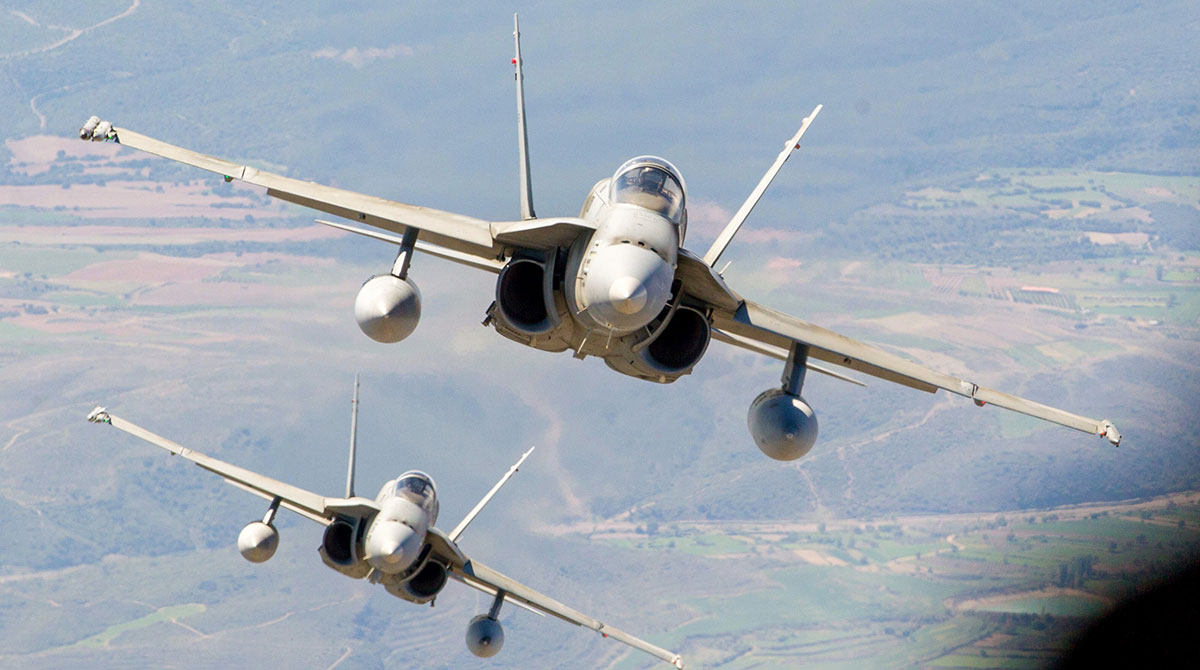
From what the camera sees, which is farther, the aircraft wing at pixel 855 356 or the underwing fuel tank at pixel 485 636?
the underwing fuel tank at pixel 485 636

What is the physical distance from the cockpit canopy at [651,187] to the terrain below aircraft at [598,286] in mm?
18

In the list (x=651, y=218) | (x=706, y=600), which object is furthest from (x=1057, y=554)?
(x=706, y=600)

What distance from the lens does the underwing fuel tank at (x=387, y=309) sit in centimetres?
1689

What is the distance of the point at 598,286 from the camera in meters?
16.2

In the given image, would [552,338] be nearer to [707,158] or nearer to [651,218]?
[651,218]

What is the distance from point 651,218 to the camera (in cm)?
1727

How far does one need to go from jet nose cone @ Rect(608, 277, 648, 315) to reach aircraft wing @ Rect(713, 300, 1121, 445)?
3028mm

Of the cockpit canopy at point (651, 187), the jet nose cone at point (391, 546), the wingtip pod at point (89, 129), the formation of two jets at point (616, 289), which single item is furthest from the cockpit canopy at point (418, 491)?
the wingtip pod at point (89, 129)

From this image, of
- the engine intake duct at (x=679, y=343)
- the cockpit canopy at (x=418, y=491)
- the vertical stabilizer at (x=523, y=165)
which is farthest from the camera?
the cockpit canopy at (x=418, y=491)

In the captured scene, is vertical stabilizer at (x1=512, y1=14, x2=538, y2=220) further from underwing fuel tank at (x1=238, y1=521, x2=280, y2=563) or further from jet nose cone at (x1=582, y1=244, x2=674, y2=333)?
underwing fuel tank at (x1=238, y1=521, x2=280, y2=563)

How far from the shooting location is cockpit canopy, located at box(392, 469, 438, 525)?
95.5ft

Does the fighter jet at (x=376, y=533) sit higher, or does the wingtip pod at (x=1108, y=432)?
the fighter jet at (x=376, y=533)

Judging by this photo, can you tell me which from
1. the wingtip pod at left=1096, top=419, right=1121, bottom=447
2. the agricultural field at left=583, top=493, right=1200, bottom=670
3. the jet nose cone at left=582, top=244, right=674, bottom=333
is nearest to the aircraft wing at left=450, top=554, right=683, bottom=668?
the agricultural field at left=583, top=493, right=1200, bottom=670

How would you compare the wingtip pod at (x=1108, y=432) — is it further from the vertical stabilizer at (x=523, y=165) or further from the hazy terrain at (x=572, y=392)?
the hazy terrain at (x=572, y=392)
